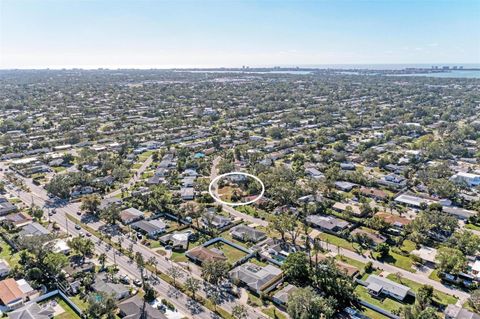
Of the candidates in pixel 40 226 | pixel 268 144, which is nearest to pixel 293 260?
pixel 40 226

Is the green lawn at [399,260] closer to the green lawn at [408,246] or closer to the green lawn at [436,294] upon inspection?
the green lawn at [408,246]

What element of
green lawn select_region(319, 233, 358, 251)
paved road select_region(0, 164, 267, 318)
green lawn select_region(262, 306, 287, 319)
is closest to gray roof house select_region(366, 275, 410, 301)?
green lawn select_region(319, 233, 358, 251)

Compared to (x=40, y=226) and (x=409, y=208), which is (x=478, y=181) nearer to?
(x=409, y=208)

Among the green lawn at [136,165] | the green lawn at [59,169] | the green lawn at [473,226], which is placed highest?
the green lawn at [136,165]

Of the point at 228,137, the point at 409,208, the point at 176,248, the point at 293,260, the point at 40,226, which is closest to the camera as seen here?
the point at 293,260

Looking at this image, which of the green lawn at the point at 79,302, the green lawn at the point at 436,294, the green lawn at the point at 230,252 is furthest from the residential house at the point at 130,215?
the green lawn at the point at 436,294

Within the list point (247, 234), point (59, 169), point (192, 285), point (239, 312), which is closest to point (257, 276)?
point (239, 312)

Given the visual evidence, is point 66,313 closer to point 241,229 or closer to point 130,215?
point 130,215
